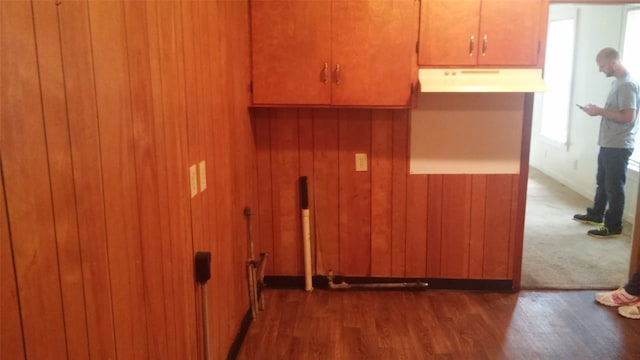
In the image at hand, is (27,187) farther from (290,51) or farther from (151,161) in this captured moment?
(290,51)

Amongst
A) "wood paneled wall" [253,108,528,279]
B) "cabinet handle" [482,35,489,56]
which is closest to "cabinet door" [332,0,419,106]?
"wood paneled wall" [253,108,528,279]

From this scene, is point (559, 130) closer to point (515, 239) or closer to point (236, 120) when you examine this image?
point (515, 239)

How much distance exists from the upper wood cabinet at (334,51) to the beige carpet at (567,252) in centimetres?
189

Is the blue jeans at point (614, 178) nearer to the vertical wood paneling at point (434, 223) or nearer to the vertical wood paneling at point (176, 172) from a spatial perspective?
the vertical wood paneling at point (434, 223)

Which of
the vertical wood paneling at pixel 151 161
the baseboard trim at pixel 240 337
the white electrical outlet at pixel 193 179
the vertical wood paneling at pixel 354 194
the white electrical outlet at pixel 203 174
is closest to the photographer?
the vertical wood paneling at pixel 151 161

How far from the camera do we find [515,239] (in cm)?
387

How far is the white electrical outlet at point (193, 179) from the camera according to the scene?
229 centimetres

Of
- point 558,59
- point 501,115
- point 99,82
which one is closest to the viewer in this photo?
point 99,82

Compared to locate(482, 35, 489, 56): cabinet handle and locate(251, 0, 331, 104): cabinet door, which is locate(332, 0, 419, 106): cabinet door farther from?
locate(482, 35, 489, 56): cabinet handle

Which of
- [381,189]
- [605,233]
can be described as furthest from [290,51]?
[605,233]

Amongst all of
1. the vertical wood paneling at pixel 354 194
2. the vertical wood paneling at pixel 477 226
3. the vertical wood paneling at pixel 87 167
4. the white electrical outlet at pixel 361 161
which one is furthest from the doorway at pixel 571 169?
the vertical wood paneling at pixel 87 167

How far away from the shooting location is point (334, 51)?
349 cm

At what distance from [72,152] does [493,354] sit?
2.58 meters

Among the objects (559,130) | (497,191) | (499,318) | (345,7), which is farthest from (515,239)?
(559,130)
